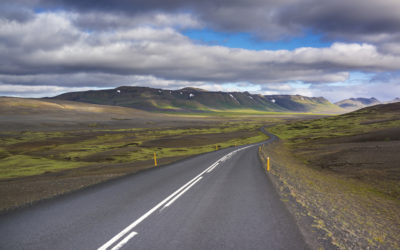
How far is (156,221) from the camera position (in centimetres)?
898

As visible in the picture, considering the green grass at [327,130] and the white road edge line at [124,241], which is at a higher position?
the white road edge line at [124,241]

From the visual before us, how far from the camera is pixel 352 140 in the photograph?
53.8 metres

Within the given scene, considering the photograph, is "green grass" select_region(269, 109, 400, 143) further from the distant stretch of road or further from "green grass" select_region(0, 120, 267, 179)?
the distant stretch of road

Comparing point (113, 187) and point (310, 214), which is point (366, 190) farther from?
point (113, 187)

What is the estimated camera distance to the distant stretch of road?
288 inches

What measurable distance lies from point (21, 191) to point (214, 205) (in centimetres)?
1078

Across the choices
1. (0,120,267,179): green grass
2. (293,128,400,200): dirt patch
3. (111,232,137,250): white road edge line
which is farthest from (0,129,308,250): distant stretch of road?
(0,120,267,179): green grass

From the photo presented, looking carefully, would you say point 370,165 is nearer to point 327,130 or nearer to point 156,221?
point 156,221

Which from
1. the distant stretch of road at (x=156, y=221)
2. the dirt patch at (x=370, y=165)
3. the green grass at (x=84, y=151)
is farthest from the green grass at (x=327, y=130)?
the distant stretch of road at (x=156, y=221)

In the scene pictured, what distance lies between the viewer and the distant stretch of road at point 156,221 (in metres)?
7.31

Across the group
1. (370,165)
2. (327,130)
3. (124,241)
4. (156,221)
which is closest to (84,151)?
(370,165)

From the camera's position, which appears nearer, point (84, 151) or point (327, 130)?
point (84, 151)

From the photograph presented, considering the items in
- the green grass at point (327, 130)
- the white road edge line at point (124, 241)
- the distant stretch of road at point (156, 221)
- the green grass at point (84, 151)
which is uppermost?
the white road edge line at point (124, 241)

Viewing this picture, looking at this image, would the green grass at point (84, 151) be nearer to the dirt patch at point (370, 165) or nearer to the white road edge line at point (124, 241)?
the dirt patch at point (370, 165)
